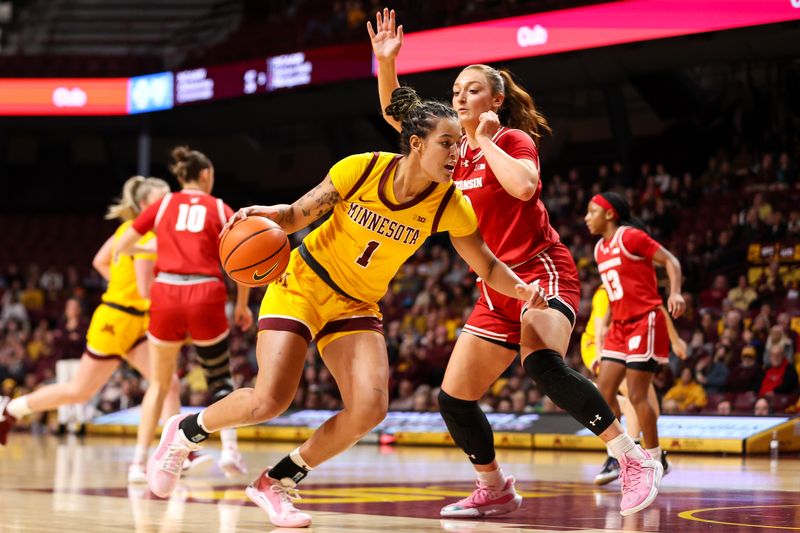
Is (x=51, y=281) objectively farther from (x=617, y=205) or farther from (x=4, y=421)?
(x=617, y=205)

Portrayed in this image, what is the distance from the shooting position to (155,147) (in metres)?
27.8

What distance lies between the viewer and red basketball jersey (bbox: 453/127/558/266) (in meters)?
5.47

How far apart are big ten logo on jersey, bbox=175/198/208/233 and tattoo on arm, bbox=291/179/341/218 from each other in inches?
121

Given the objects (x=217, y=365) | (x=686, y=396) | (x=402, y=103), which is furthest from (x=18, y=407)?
(x=686, y=396)

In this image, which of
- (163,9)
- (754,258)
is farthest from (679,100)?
(163,9)

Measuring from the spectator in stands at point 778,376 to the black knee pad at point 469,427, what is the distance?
8.08m

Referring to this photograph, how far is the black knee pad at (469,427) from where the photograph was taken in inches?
219

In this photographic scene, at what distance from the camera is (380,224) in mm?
4883

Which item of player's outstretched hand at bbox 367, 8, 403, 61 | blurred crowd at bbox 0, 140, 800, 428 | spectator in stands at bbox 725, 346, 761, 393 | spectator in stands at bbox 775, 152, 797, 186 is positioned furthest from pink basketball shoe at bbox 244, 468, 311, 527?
spectator in stands at bbox 775, 152, 797, 186

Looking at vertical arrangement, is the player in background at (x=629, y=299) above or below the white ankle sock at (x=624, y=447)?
above

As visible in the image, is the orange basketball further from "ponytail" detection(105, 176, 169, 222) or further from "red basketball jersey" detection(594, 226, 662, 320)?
"ponytail" detection(105, 176, 169, 222)

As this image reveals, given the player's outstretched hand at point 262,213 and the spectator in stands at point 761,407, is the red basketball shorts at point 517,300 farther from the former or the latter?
the spectator in stands at point 761,407

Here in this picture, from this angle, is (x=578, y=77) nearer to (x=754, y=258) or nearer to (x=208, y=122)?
(x=754, y=258)

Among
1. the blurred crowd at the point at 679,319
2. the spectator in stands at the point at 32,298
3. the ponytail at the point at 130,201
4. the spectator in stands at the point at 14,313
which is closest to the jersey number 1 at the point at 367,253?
the ponytail at the point at 130,201
